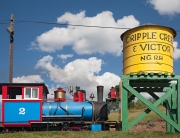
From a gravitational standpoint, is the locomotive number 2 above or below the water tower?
below

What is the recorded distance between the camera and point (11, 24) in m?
23.4

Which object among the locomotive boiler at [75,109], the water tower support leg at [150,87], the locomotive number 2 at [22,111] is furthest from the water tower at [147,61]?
the locomotive number 2 at [22,111]

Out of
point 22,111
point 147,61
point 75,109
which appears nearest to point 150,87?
point 147,61

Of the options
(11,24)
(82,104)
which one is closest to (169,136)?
(82,104)

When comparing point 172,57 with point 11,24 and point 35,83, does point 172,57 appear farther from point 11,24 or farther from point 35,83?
point 11,24

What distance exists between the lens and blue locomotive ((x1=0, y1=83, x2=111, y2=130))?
15922 mm

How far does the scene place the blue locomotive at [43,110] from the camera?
15.9 metres

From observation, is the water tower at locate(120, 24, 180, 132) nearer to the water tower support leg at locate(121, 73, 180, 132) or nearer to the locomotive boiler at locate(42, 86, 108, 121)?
the water tower support leg at locate(121, 73, 180, 132)

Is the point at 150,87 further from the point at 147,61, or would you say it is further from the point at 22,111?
the point at 22,111

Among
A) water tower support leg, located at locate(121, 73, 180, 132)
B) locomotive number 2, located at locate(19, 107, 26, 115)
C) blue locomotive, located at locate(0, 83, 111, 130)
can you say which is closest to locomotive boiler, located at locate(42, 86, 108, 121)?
blue locomotive, located at locate(0, 83, 111, 130)

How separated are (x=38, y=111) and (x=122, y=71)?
4.95 m

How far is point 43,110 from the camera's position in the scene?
16.5m

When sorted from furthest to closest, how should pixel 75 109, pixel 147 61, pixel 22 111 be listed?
pixel 75 109 < pixel 22 111 < pixel 147 61

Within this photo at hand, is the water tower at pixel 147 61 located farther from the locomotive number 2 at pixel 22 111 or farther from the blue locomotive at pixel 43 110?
the locomotive number 2 at pixel 22 111
